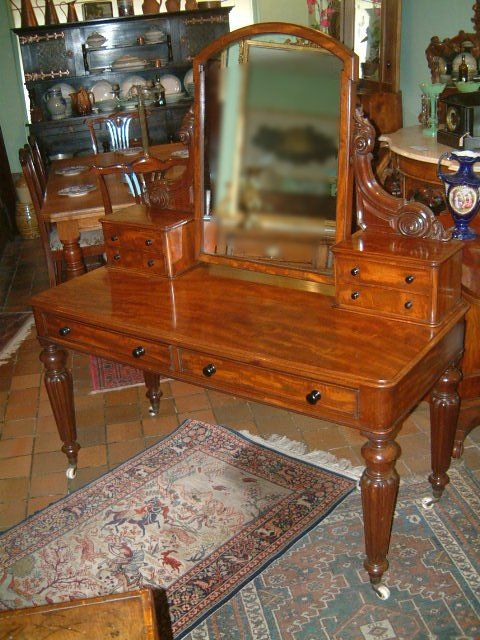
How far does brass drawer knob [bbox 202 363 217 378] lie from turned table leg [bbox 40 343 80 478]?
2.54ft

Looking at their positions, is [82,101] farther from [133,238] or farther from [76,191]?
[133,238]

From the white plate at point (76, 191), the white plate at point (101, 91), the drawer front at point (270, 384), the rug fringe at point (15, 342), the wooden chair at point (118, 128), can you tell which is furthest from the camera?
the white plate at point (101, 91)

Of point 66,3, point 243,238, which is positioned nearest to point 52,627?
point 243,238

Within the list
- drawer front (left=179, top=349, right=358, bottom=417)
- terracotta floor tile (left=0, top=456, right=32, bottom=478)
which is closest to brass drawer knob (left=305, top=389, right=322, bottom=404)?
drawer front (left=179, top=349, right=358, bottom=417)

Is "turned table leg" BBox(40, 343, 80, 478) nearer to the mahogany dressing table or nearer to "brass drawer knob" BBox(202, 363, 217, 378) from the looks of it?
the mahogany dressing table

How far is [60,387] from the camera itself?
2809 mm

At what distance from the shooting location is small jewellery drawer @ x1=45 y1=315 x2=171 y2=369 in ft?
7.79

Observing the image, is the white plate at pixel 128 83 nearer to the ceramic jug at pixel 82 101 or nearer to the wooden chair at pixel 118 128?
the ceramic jug at pixel 82 101

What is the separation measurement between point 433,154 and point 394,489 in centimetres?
271

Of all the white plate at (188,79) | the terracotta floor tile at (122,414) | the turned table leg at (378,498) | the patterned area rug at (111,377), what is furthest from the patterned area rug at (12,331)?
the white plate at (188,79)

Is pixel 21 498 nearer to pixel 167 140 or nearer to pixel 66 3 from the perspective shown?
pixel 167 140

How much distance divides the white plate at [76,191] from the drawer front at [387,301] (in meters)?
2.69

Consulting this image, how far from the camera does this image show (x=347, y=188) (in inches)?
A: 90.0

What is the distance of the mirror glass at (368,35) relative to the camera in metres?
5.57
